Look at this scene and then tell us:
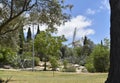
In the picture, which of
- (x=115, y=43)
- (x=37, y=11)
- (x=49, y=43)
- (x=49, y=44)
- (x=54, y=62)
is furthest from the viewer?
(x=49, y=43)

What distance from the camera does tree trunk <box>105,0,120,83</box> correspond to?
8.47 m

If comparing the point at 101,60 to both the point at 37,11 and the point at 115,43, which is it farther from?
the point at 115,43

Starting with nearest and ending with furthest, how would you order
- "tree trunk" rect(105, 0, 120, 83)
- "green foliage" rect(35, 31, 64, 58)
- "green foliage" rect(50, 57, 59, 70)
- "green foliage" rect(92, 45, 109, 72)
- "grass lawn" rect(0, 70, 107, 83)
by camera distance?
"tree trunk" rect(105, 0, 120, 83) < "grass lawn" rect(0, 70, 107, 83) < "green foliage" rect(92, 45, 109, 72) < "green foliage" rect(50, 57, 59, 70) < "green foliage" rect(35, 31, 64, 58)

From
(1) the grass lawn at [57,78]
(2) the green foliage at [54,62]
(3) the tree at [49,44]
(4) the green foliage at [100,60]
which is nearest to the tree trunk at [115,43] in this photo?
(1) the grass lawn at [57,78]

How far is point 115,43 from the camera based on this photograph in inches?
337

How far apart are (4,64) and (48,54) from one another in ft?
31.7

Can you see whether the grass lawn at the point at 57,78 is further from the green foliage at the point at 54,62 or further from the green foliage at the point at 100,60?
the green foliage at the point at 54,62

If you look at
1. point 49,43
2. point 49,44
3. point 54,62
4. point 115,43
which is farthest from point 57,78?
point 49,43

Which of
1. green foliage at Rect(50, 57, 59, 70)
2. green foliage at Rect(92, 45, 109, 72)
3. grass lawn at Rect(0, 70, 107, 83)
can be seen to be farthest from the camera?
green foliage at Rect(50, 57, 59, 70)

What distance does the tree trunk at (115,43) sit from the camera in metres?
8.47

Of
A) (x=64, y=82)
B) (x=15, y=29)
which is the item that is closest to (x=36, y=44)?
(x=15, y=29)

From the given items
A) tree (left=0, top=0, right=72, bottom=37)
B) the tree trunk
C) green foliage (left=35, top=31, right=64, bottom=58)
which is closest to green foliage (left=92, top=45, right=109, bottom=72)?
green foliage (left=35, top=31, right=64, bottom=58)

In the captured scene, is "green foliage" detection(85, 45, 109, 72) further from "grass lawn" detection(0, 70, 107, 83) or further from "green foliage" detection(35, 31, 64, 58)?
"grass lawn" detection(0, 70, 107, 83)

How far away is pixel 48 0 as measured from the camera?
24.6 m
